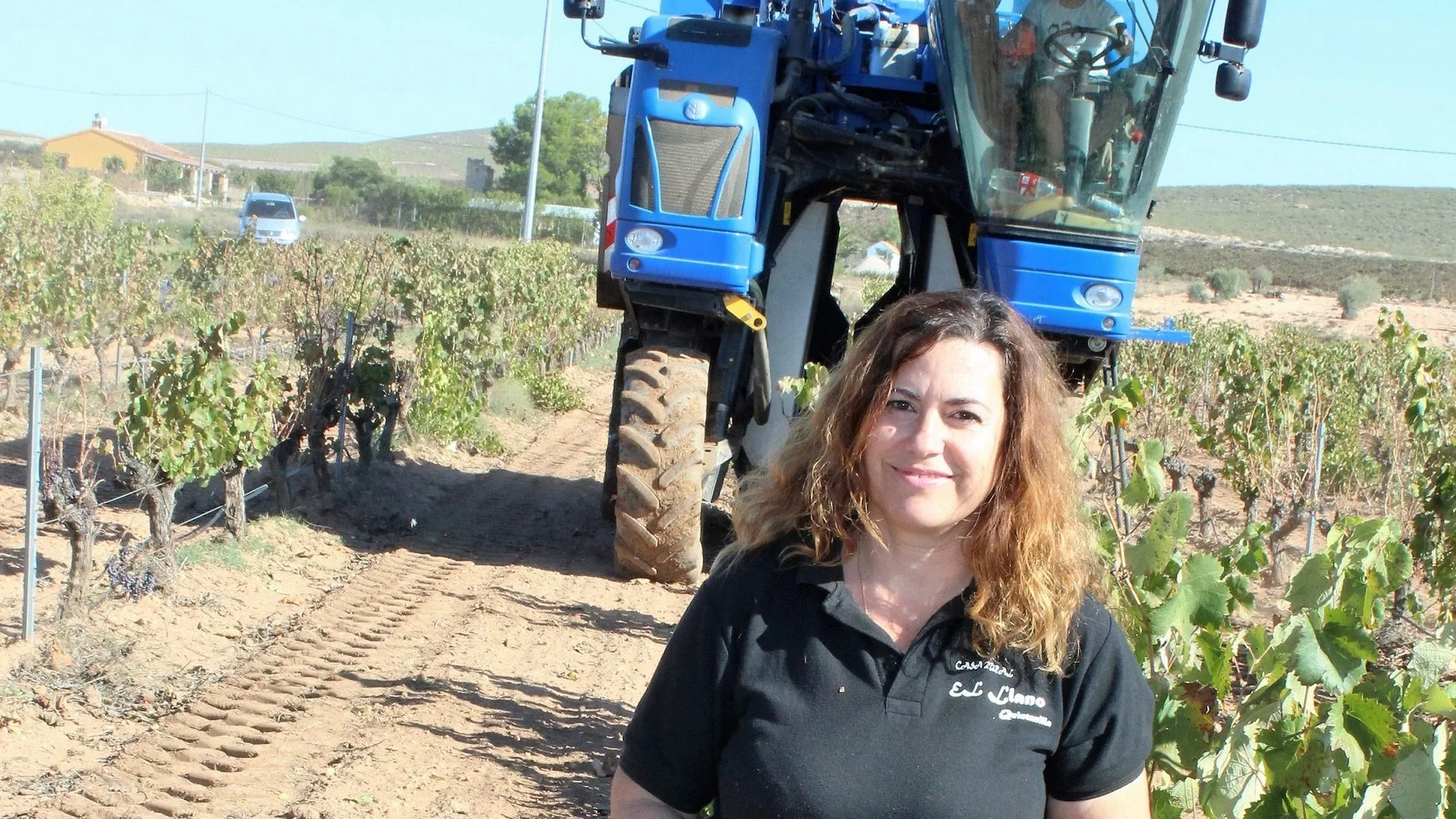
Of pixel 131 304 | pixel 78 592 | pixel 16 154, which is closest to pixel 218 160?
pixel 16 154

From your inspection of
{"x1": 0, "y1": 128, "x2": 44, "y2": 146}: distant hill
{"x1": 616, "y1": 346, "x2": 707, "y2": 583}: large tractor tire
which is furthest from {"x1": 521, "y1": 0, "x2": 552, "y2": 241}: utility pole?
{"x1": 0, "y1": 128, "x2": 44, "y2": 146}: distant hill

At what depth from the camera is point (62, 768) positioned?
453cm

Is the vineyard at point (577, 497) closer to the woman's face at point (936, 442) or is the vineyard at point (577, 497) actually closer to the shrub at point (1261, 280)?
the woman's face at point (936, 442)

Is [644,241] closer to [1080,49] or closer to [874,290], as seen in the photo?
[1080,49]

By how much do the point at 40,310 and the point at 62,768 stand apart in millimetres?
8013

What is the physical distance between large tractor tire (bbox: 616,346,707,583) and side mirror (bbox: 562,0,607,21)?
170cm

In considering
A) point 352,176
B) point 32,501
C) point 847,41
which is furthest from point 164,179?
point 32,501

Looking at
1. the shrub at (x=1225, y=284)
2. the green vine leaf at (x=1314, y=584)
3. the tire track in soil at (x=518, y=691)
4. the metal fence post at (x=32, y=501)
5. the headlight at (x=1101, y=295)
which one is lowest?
the tire track in soil at (x=518, y=691)

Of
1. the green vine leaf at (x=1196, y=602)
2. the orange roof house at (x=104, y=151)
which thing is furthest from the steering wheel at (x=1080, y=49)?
the orange roof house at (x=104, y=151)

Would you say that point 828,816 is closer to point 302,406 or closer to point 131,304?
point 302,406

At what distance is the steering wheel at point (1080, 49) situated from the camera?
6.18m

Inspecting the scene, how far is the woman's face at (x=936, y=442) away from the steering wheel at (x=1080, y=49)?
4.38m

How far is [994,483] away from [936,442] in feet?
0.46

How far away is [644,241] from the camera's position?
6812 mm
